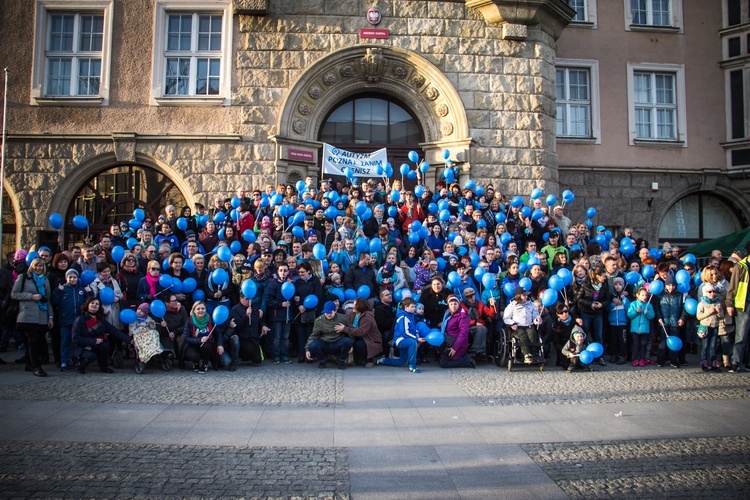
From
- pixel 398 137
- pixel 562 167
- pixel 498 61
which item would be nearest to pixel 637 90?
pixel 562 167

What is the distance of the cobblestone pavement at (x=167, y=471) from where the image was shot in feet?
13.0

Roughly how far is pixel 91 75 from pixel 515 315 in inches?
470

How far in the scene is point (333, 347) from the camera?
335 inches

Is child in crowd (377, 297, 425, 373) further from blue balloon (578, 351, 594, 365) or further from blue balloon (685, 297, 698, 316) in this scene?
blue balloon (685, 297, 698, 316)

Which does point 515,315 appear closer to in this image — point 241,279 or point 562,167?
point 241,279

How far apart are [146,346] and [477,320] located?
5151 millimetres

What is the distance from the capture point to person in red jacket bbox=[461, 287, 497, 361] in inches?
348

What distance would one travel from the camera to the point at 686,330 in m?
9.58

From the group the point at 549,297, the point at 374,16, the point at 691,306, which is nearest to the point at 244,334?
the point at 549,297

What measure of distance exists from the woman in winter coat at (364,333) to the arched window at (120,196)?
6.99m

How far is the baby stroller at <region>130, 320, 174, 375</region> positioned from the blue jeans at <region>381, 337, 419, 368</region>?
3.40 meters

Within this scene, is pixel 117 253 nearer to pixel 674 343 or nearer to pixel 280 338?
pixel 280 338

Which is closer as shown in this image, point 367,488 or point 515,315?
point 367,488

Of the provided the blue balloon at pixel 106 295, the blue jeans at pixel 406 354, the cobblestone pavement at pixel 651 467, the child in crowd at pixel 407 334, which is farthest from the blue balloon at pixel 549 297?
the blue balloon at pixel 106 295
